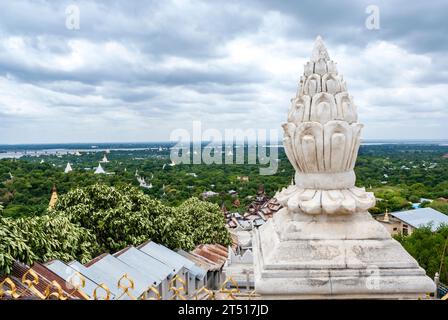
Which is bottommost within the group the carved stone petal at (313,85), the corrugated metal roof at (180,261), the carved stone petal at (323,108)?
the corrugated metal roof at (180,261)

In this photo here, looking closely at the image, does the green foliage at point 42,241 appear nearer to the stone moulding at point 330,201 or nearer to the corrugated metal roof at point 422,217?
the stone moulding at point 330,201

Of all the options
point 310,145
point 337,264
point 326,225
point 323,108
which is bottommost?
point 337,264

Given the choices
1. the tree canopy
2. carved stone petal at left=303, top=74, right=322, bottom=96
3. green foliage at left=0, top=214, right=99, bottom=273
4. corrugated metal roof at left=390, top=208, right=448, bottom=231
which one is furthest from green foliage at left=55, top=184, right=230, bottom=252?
corrugated metal roof at left=390, top=208, right=448, bottom=231

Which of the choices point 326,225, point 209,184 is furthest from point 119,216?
point 209,184

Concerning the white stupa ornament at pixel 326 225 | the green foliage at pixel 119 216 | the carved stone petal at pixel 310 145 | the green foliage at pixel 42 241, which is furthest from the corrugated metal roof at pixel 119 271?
the carved stone petal at pixel 310 145

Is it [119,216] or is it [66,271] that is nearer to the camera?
[66,271]

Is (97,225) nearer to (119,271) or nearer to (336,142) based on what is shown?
(119,271)
